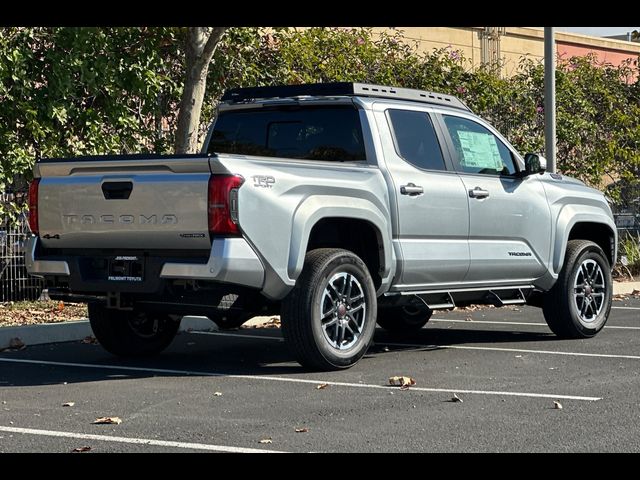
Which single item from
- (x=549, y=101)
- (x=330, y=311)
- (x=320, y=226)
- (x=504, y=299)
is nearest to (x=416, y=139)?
(x=320, y=226)

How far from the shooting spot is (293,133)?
35.6 feet

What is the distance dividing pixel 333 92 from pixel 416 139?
2.65ft

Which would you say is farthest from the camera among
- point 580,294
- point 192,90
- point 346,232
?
point 192,90

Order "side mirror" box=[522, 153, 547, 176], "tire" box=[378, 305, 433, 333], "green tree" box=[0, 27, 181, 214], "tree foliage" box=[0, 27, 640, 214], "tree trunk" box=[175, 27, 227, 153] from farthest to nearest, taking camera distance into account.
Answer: "tree foliage" box=[0, 27, 640, 214] → "green tree" box=[0, 27, 181, 214] → "tree trunk" box=[175, 27, 227, 153] → "tire" box=[378, 305, 433, 333] → "side mirror" box=[522, 153, 547, 176]

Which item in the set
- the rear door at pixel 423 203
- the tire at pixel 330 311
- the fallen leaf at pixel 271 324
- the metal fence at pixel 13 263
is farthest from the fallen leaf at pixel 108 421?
the metal fence at pixel 13 263

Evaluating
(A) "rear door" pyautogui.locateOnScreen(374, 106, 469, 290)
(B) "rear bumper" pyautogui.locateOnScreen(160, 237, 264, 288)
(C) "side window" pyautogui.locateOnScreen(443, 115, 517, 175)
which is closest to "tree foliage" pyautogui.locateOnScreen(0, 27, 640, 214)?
(C) "side window" pyautogui.locateOnScreen(443, 115, 517, 175)

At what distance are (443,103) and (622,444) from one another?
5.08 meters

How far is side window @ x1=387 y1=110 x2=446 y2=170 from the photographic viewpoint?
34.8 ft

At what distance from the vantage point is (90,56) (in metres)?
15.0

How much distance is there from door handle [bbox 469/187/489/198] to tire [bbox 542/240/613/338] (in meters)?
1.36

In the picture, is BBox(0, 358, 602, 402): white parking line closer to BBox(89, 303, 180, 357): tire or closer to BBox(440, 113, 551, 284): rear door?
BBox(89, 303, 180, 357): tire

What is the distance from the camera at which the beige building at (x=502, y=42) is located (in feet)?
98.9

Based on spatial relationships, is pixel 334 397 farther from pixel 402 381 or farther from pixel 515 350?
pixel 515 350

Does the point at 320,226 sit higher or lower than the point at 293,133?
lower
